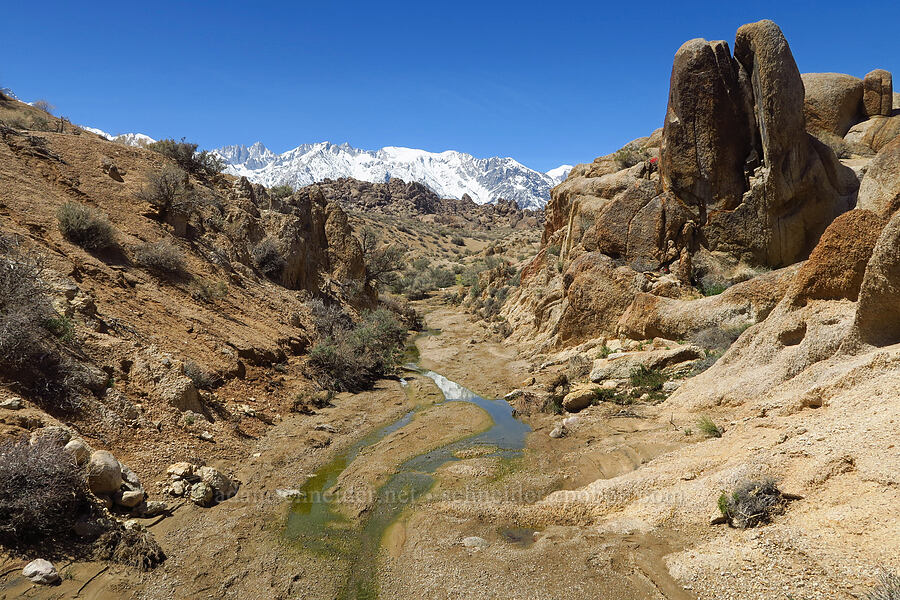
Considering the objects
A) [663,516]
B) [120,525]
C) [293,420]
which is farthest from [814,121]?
[120,525]

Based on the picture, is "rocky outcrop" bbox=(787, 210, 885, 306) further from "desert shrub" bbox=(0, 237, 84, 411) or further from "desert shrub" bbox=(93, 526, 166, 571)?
"desert shrub" bbox=(0, 237, 84, 411)

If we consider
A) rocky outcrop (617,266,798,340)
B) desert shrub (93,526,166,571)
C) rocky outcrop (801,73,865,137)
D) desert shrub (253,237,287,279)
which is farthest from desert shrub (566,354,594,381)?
rocky outcrop (801,73,865,137)

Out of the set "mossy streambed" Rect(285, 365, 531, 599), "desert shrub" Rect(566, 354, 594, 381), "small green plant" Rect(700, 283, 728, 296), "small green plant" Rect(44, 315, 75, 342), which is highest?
"small green plant" Rect(44, 315, 75, 342)

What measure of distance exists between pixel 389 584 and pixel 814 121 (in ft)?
76.0

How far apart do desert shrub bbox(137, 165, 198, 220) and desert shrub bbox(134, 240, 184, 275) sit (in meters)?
2.41

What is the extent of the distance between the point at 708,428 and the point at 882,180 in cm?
618

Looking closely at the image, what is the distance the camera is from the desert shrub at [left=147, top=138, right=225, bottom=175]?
19953mm

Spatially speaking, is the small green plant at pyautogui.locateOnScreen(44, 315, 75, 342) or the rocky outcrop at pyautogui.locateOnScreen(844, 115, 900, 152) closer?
the small green plant at pyautogui.locateOnScreen(44, 315, 75, 342)

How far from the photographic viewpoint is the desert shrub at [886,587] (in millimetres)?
3064

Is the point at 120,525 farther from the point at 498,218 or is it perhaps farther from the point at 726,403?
the point at 498,218

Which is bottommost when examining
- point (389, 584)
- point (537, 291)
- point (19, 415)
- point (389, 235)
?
point (389, 584)

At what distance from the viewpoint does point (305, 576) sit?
5.32 meters

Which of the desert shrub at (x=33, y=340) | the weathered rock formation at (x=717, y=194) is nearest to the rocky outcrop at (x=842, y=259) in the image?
the weathered rock formation at (x=717, y=194)

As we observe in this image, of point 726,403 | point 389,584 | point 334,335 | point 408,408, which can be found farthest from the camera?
point 334,335
